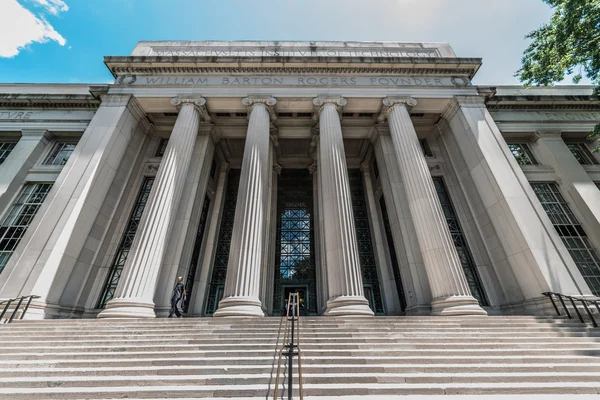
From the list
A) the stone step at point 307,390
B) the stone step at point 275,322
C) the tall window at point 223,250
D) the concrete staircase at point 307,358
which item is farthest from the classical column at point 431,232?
the tall window at point 223,250

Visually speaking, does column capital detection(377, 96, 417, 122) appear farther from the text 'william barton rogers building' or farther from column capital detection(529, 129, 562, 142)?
column capital detection(529, 129, 562, 142)

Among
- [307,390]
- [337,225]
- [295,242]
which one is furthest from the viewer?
[295,242]

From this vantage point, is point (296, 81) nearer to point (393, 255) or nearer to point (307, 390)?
point (393, 255)

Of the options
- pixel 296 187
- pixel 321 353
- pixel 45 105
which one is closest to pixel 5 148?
pixel 45 105

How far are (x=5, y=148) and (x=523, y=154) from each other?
31.3 metres

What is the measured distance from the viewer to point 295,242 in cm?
1565

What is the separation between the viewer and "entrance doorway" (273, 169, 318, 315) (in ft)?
46.5

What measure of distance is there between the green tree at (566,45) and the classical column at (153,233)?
1509 cm

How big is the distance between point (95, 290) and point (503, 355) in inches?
560

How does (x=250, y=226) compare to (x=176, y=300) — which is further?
(x=250, y=226)

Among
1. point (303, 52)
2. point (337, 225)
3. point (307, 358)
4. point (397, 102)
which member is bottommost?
point (307, 358)

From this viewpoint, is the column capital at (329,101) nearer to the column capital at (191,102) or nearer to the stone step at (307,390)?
the column capital at (191,102)

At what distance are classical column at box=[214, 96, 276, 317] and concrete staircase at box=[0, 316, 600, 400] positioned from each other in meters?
1.20

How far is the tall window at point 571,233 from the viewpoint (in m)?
11.5
